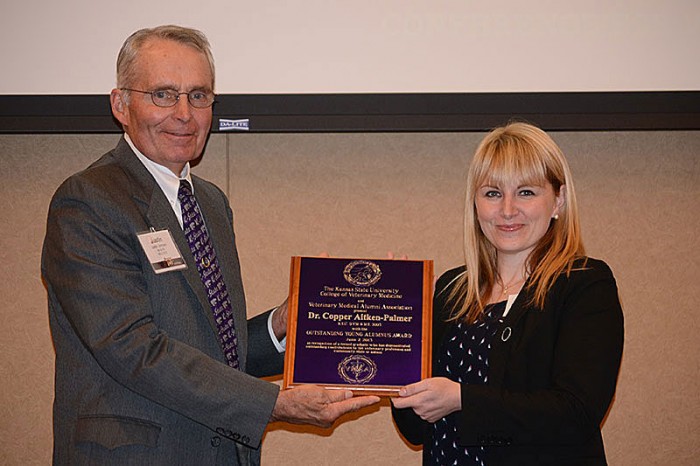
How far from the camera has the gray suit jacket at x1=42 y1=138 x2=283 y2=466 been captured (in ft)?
8.23

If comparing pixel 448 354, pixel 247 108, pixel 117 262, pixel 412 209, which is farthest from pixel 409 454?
pixel 117 262

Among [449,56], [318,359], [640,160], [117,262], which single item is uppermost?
[449,56]

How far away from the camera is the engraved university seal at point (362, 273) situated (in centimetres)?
282

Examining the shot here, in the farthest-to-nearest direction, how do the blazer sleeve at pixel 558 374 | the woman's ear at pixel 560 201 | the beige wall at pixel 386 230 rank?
1. the beige wall at pixel 386 230
2. the woman's ear at pixel 560 201
3. the blazer sleeve at pixel 558 374

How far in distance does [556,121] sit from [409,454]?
1639mm

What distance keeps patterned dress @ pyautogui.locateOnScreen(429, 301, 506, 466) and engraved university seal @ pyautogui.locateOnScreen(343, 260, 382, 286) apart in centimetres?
30

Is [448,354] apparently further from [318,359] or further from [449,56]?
[449,56]

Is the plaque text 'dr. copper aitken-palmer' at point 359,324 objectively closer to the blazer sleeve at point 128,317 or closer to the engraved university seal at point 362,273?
the engraved university seal at point 362,273

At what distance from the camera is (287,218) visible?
401 centimetres

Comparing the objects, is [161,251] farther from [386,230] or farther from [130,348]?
[386,230]

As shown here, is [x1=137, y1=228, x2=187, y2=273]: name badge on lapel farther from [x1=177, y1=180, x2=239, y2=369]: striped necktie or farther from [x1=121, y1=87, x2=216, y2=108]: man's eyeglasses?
[x1=121, y1=87, x2=216, y2=108]: man's eyeglasses

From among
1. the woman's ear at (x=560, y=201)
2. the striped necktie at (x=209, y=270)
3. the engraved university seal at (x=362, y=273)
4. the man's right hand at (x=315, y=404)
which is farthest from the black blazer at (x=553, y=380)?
the striped necktie at (x=209, y=270)

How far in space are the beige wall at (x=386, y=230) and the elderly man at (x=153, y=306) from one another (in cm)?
115

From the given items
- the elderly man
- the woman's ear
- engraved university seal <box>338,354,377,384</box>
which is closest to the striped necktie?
the elderly man
